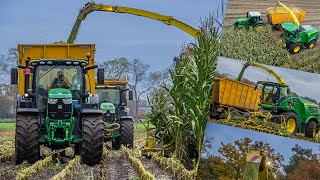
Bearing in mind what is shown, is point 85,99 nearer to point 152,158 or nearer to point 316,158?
point 152,158

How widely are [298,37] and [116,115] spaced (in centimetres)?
1527

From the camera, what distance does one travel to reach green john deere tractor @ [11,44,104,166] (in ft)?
41.1

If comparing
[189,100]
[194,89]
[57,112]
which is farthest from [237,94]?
[57,112]

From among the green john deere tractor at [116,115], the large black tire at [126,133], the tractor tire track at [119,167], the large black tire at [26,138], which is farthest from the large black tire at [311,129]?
the large black tire at [126,133]

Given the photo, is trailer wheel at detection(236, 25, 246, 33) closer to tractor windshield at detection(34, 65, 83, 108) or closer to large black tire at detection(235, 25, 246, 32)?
large black tire at detection(235, 25, 246, 32)

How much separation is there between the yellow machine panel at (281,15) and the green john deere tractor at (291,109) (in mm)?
399

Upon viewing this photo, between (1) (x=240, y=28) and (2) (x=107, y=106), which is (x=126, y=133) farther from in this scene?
(1) (x=240, y=28)

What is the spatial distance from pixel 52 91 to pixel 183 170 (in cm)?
475

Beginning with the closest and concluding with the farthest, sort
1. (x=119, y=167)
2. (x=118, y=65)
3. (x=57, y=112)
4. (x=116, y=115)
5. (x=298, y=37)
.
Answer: (x=298, y=37) → (x=119, y=167) → (x=57, y=112) → (x=116, y=115) → (x=118, y=65)

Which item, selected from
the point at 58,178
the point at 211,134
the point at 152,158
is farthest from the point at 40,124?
the point at 211,134

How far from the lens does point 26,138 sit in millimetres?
12430

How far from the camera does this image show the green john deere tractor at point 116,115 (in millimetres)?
17984

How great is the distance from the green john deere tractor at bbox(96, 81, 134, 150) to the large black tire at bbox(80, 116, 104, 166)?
12.6 feet

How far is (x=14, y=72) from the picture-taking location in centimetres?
1301
